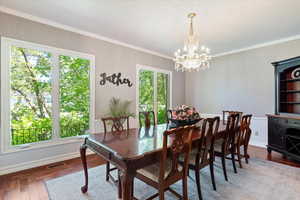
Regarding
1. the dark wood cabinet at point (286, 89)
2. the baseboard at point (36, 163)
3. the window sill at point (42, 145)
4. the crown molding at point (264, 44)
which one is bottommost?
the baseboard at point (36, 163)

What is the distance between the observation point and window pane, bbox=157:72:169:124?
4.95 m

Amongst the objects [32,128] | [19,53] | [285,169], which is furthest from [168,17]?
[285,169]

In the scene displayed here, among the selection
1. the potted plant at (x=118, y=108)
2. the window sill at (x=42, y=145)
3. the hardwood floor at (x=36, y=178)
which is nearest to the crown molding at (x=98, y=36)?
the potted plant at (x=118, y=108)

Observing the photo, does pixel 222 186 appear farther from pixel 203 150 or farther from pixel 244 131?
pixel 244 131

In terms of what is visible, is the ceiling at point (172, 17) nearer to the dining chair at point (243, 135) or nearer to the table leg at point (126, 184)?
the dining chair at point (243, 135)

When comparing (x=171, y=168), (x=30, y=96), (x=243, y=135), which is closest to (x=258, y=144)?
(x=243, y=135)

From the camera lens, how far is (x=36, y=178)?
2322 mm

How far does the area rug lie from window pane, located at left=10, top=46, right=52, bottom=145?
3.47 feet

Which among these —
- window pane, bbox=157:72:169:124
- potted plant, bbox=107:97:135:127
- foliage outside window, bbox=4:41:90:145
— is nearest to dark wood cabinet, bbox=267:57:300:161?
window pane, bbox=157:72:169:124

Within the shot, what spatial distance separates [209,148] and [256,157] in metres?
1.88

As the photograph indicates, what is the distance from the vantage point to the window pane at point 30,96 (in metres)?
2.57

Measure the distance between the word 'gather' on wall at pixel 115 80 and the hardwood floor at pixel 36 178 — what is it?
1.80m

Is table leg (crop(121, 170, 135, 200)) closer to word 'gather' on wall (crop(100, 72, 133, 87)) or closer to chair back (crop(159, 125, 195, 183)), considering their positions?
chair back (crop(159, 125, 195, 183))

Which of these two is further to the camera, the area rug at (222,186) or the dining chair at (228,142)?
the dining chair at (228,142)
